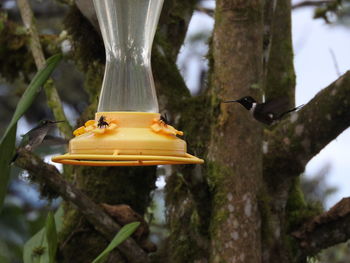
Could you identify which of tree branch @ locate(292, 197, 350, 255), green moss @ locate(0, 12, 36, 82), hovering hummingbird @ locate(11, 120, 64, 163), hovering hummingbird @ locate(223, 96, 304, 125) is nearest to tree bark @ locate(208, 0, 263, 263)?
hovering hummingbird @ locate(223, 96, 304, 125)

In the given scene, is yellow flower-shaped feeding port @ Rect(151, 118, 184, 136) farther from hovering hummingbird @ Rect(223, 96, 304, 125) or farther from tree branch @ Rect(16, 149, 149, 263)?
tree branch @ Rect(16, 149, 149, 263)

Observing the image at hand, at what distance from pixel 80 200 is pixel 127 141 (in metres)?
1.27

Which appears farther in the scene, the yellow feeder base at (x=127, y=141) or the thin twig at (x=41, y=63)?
the thin twig at (x=41, y=63)

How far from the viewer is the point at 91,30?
11.2ft

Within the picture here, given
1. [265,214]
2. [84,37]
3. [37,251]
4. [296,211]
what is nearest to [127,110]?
[265,214]

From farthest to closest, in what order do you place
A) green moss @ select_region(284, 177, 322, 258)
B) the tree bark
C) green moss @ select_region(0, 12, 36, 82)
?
green moss @ select_region(0, 12, 36, 82)
green moss @ select_region(284, 177, 322, 258)
the tree bark

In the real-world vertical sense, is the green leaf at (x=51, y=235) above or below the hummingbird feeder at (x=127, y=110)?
below

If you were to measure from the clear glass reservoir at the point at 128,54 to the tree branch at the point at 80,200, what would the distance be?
72cm

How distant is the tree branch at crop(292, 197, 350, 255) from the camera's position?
3.05 metres

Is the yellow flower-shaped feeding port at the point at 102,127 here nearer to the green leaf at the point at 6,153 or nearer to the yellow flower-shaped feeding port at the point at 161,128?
the yellow flower-shaped feeding port at the point at 161,128

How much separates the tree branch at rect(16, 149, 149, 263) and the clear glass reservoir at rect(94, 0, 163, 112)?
0.72 metres

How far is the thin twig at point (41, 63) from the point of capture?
11.5 ft

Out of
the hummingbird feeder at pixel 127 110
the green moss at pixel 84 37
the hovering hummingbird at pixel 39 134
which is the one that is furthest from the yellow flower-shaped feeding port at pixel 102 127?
the green moss at pixel 84 37

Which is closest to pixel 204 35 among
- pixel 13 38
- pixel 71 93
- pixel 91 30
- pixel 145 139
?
pixel 71 93
